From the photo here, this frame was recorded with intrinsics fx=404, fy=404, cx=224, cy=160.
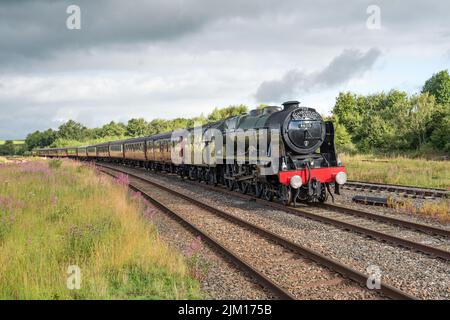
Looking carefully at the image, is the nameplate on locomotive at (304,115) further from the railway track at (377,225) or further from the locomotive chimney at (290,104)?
the railway track at (377,225)

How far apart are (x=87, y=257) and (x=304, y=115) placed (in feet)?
27.8

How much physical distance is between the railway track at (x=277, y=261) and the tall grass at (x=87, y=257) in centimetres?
111

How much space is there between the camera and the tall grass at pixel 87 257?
17.5 ft

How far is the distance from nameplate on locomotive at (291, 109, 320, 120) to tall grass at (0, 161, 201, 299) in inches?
236

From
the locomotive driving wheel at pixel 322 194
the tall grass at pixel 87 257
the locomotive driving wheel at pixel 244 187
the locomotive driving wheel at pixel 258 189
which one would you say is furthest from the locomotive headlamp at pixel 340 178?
the tall grass at pixel 87 257

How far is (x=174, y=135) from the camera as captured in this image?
25.2 metres

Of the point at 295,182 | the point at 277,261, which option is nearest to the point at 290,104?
the point at 295,182

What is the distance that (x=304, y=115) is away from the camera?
42.8 feet

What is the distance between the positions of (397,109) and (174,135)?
109 ft
